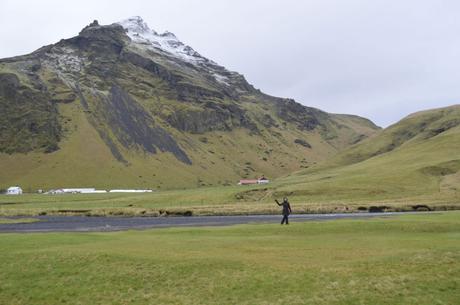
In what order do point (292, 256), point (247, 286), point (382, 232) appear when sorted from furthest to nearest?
point (382, 232), point (292, 256), point (247, 286)

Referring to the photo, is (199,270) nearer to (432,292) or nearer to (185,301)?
(185,301)

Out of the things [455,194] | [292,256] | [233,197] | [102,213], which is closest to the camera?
Result: [292,256]

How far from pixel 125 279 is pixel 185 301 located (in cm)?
534

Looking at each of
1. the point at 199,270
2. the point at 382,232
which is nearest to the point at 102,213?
the point at 382,232

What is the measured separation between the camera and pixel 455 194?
12656cm

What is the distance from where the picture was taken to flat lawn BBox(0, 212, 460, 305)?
2736 cm

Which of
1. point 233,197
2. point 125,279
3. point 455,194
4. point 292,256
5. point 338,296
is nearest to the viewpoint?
point 338,296

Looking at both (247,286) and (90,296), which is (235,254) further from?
(90,296)

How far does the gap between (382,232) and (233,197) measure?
10184 cm

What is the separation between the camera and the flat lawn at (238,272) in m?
27.4

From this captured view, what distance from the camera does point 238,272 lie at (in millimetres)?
30516

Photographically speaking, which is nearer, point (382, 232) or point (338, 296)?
point (338, 296)

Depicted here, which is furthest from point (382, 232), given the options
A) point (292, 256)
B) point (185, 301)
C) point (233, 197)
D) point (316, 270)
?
point (233, 197)

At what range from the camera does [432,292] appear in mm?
27234
